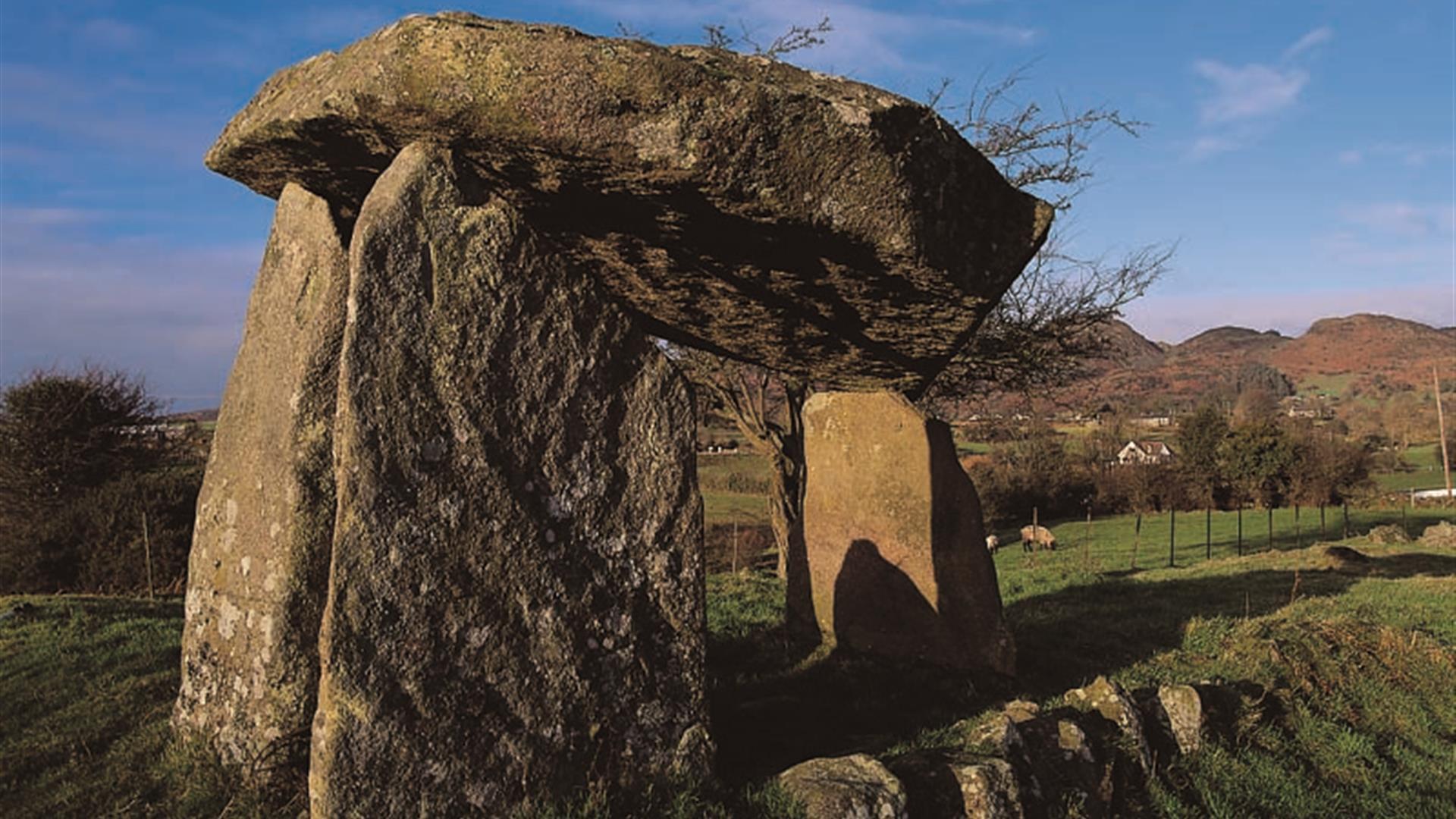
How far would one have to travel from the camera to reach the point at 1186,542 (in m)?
30.0

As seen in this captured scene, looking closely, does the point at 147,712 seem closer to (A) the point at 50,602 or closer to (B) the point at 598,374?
(B) the point at 598,374

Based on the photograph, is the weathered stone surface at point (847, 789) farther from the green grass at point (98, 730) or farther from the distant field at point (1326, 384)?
the distant field at point (1326, 384)

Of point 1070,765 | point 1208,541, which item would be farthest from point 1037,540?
point 1070,765

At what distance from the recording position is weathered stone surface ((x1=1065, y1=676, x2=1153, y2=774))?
581 cm

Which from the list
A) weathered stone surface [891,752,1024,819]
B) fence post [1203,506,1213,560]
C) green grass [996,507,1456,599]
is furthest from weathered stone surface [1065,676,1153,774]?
fence post [1203,506,1213,560]

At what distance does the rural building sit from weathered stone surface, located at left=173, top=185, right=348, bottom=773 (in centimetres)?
4523

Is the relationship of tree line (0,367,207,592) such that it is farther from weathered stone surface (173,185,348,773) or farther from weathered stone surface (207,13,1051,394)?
weathered stone surface (207,13,1051,394)

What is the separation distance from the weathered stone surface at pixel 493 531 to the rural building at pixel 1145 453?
44.6 m

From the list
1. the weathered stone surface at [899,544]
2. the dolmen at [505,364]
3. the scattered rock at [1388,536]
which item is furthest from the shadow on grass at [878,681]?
the scattered rock at [1388,536]

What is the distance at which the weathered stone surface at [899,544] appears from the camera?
7934 millimetres

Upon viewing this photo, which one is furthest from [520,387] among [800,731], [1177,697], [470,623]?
[1177,697]

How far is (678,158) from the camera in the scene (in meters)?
4.02

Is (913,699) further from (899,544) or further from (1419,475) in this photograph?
(1419,475)

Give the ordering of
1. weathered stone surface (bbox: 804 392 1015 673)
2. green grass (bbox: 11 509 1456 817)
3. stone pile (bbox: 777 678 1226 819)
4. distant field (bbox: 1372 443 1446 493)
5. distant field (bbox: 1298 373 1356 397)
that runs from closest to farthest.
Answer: stone pile (bbox: 777 678 1226 819) → green grass (bbox: 11 509 1456 817) → weathered stone surface (bbox: 804 392 1015 673) → distant field (bbox: 1372 443 1446 493) → distant field (bbox: 1298 373 1356 397)
